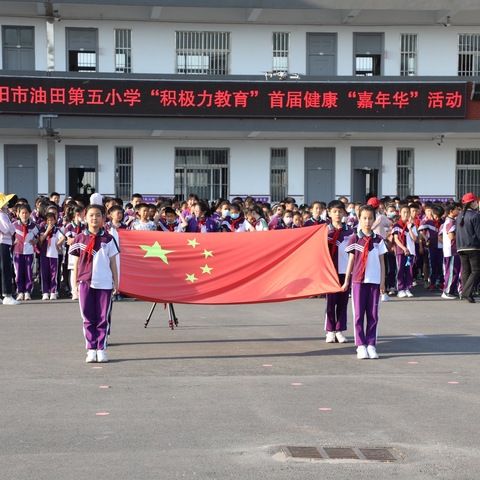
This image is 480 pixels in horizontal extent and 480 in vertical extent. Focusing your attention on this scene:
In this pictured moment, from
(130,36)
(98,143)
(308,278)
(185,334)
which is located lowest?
(185,334)

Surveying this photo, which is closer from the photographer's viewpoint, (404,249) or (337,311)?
(337,311)

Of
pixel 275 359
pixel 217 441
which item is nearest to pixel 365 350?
pixel 275 359

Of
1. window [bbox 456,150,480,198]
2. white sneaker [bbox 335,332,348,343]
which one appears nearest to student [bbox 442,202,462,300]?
white sneaker [bbox 335,332,348,343]

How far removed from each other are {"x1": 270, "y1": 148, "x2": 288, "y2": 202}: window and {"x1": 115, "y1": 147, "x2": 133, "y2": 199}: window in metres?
4.70

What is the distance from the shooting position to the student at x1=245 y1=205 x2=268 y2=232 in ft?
70.4

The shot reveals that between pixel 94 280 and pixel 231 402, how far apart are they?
10.5ft

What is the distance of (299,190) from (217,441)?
86.7 feet

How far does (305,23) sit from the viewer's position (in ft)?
111

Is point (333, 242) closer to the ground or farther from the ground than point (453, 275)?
farther from the ground

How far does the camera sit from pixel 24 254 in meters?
20.3

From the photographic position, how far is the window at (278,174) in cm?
3412

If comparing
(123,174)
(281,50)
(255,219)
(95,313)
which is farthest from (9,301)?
(281,50)

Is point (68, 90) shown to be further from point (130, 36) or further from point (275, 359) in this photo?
point (275, 359)

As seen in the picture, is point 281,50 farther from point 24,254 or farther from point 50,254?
point 24,254
